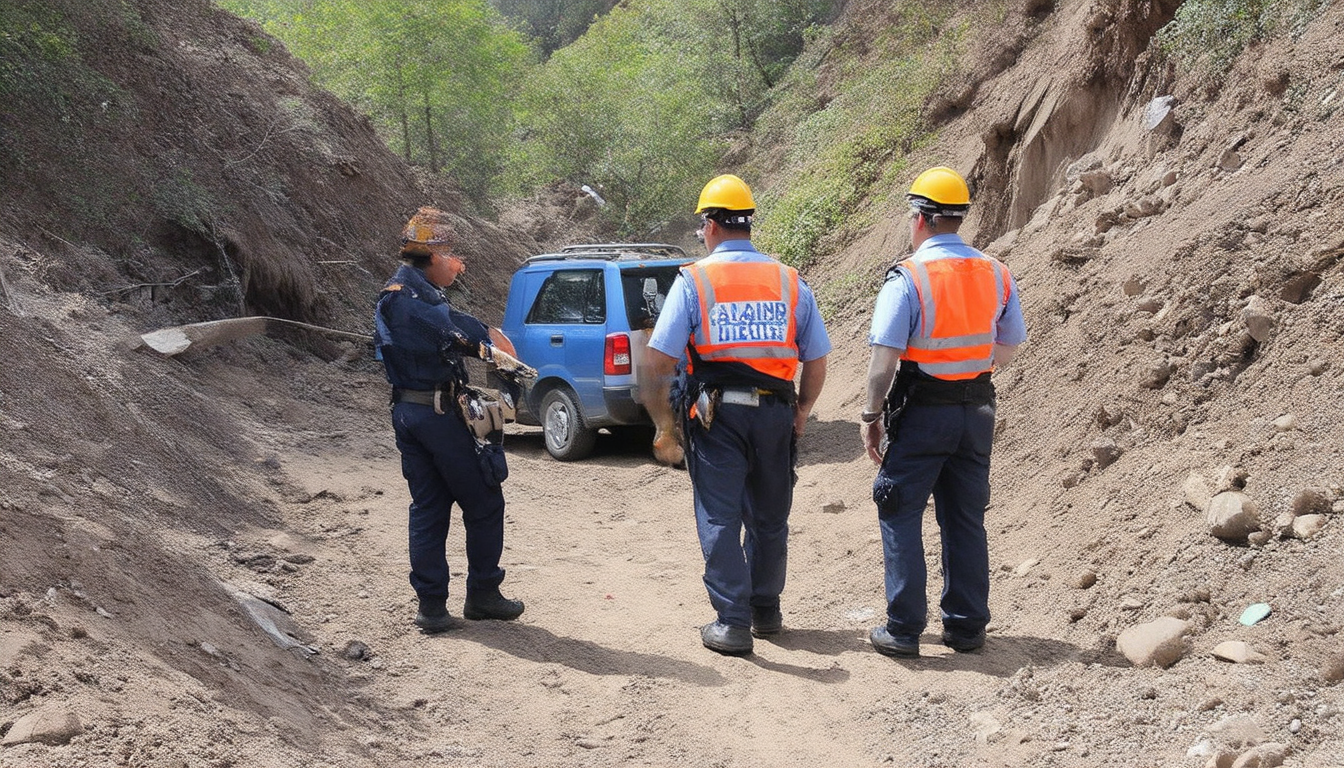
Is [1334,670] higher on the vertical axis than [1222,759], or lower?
higher

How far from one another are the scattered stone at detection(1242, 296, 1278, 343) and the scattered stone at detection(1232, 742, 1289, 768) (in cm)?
318

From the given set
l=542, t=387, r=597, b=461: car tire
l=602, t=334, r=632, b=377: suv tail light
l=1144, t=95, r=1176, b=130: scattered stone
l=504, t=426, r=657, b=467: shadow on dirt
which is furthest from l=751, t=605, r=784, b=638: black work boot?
l=1144, t=95, r=1176, b=130: scattered stone

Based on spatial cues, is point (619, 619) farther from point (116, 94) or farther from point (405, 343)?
point (116, 94)

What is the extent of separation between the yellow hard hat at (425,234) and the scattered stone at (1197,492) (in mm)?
3813

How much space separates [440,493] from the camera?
6.04m

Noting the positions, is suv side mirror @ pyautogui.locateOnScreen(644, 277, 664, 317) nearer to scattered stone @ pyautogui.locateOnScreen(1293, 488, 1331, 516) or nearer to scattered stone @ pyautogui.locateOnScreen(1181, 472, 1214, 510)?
scattered stone @ pyautogui.locateOnScreen(1181, 472, 1214, 510)

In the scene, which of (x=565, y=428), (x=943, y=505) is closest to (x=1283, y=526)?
(x=943, y=505)

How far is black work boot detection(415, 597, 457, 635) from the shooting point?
19.6 ft

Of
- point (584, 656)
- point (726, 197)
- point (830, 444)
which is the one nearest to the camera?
point (726, 197)

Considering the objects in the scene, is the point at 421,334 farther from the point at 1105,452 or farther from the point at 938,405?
the point at 1105,452

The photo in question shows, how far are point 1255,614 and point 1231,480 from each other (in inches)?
40.1

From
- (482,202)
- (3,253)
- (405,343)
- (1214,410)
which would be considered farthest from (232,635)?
(482,202)

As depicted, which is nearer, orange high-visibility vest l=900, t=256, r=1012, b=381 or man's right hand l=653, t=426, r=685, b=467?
orange high-visibility vest l=900, t=256, r=1012, b=381

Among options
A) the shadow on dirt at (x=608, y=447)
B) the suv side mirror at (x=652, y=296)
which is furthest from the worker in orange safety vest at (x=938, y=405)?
the shadow on dirt at (x=608, y=447)
